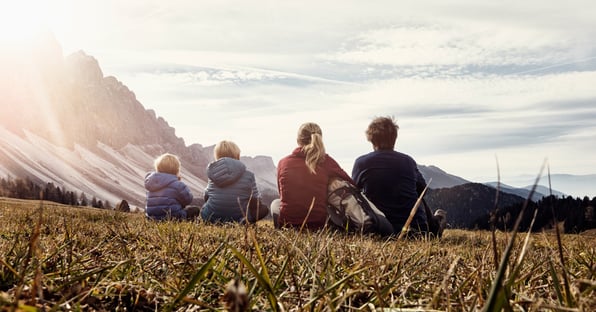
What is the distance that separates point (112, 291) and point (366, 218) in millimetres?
6382

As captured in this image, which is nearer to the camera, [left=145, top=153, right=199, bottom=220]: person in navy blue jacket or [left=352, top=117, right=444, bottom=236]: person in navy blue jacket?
[left=352, top=117, right=444, bottom=236]: person in navy blue jacket

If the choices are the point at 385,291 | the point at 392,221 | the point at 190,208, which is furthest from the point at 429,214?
the point at 385,291

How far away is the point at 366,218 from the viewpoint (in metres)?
Answer: 8.20

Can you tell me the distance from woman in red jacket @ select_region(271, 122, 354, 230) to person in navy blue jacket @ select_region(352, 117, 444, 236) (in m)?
0.48

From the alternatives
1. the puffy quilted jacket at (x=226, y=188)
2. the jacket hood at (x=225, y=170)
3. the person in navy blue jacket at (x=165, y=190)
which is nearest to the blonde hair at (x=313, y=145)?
the jacket hood at (x=225, y=170)

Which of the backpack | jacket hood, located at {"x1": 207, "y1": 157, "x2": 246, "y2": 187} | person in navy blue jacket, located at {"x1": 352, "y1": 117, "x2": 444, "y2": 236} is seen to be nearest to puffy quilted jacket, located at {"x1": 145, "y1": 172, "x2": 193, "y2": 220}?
jacket hood, located at {"x1": 207, "y1": 157, "x2": 246, "y2": 187}

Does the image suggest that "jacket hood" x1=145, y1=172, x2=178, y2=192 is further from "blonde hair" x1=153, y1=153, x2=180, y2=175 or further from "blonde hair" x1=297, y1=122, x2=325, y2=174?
"blonde hair" x1=297, y1=122, x2=325, y2=174

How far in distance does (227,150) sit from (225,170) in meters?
0.53

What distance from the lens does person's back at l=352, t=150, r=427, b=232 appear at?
955 cm

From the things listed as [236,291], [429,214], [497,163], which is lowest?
[429,214]

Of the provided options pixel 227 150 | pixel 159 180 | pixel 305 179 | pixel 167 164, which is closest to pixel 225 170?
pixel 227 150

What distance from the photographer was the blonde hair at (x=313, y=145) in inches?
361

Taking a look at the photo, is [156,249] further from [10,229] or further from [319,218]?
[319,218]

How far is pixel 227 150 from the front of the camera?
11.8 meters
